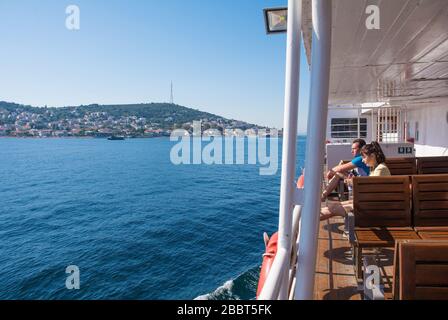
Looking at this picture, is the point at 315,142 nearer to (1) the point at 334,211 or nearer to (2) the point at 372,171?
(1) the point at 334,211

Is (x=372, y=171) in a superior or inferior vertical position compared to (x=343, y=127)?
inferior

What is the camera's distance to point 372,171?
3475 millimetres

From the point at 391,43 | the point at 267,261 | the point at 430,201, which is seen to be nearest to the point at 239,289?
the point at 430,201

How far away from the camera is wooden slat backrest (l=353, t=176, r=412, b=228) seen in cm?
279

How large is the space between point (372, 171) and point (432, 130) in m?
11.0

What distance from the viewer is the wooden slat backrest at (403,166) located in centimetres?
477

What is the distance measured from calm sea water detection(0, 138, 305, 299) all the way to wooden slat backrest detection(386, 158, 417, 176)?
490 cm

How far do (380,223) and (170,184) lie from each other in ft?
101

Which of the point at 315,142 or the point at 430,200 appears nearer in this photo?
the point at 315,142

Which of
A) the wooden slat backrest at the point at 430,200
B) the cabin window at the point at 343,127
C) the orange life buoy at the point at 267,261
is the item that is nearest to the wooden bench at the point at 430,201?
the wooden slat backrest at the point at 430,200

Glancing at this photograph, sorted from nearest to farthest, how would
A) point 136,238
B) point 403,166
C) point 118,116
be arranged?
1. point 403,166
2. point 136,238
3. point 118,116

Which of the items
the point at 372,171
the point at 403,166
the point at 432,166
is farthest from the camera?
the point at 432,166

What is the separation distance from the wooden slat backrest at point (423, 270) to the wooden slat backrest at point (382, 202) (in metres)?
1.42

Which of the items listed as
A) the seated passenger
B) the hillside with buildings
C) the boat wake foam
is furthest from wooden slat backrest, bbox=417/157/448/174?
the hillside with buildings
